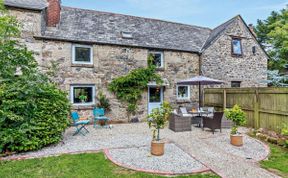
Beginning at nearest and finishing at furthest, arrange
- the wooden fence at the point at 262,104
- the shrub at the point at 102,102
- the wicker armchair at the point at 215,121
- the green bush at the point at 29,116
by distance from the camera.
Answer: the green bush at the point at 29,116
the wooden fence at the point at 262,104
the wicker armchair at the point at 215,121
the shrub at the point at 102,102

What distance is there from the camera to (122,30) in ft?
40.7

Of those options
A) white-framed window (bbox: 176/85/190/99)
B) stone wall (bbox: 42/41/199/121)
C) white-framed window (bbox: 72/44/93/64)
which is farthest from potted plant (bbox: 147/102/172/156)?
white-framed window (bbox: 176/85/190/99)

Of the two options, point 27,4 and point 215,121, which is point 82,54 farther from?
point 215,121

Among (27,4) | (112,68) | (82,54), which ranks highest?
(27,4)

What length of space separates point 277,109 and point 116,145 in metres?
6.60

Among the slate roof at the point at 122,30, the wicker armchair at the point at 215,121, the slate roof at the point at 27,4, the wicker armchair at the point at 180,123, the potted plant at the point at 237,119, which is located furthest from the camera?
the slate roof at the point at 122,30

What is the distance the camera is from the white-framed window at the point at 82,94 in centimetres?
1042

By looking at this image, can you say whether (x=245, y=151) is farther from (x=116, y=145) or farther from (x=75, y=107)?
(x=75, y=107)

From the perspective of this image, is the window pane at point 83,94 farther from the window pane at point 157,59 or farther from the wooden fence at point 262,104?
the wooden fence at point 262,104

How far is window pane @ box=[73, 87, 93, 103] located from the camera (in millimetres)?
10516

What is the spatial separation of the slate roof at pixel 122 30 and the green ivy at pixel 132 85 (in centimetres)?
180

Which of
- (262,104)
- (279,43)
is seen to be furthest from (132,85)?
(279,43)

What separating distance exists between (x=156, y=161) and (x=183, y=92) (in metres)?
8.63

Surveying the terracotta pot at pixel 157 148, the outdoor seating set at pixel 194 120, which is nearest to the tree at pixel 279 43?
the outdoor seating set at pixel 194 120
